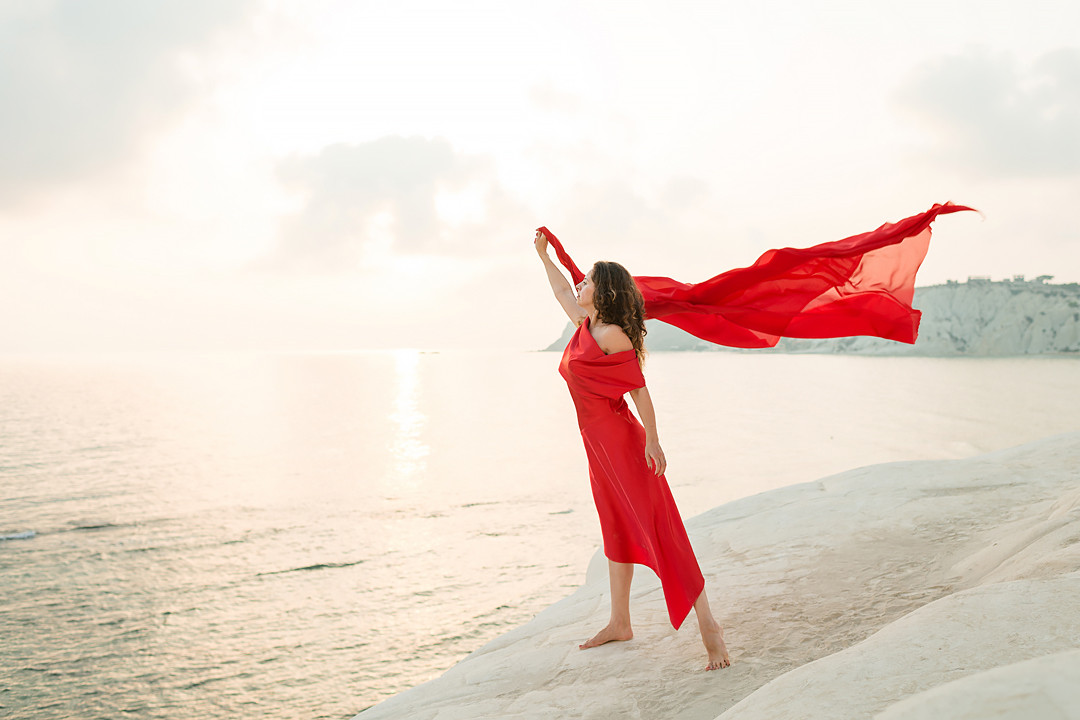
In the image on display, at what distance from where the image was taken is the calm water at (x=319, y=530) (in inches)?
413

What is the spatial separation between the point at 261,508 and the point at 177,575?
7.79m

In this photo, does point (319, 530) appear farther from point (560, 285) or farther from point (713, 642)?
point (713, 642)

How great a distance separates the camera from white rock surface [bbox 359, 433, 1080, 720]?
2059mm

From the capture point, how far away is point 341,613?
42.4ft

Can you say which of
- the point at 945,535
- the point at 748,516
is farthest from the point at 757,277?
the point at 748,516

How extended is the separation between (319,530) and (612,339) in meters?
18.5

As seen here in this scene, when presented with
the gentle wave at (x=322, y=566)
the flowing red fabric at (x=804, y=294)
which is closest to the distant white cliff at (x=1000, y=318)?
the gentle wave at (x=322, y=566)

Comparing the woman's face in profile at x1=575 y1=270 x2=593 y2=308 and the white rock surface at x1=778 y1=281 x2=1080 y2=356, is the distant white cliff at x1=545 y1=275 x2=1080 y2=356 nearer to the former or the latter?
the white rock surface at x1=778 y1=281 x2=1080 y2=356

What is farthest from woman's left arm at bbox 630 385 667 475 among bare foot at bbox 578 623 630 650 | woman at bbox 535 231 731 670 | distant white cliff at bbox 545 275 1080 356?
distant white cliff at bbox 545 275 1080 356

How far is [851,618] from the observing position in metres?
3.87

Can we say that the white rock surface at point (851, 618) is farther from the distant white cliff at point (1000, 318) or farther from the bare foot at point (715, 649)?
the distant white cliff at point (1000, 318)

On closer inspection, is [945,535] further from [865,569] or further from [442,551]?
[442,551]

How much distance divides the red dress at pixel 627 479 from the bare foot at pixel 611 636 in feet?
1.36

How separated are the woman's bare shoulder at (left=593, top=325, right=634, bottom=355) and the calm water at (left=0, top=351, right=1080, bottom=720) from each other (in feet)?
26.0
